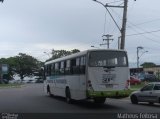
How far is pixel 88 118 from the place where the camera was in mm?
18562

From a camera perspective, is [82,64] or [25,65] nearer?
[82,64]

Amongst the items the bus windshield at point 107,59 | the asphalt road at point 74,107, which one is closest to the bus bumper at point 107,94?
the asphalt road at point 74,107

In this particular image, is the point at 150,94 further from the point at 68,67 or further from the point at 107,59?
the point at 68,67

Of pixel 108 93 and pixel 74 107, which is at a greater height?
pixel 108 93

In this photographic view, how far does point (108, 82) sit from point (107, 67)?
821 mm

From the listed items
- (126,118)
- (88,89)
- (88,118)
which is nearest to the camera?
(126,118)

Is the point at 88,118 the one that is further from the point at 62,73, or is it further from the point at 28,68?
the point at 28,68

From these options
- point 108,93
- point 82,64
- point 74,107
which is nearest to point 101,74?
point 108,93

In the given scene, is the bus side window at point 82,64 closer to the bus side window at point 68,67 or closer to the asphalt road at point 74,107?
the asphalt road at point 74,107

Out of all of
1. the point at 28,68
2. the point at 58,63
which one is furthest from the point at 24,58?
the point at 58,63

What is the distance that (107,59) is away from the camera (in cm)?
2553

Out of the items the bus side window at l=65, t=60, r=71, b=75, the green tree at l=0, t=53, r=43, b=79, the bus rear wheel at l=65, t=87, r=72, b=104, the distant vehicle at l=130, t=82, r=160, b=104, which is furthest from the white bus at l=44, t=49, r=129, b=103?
the green tree at l=0, t=53, r=43, b=79

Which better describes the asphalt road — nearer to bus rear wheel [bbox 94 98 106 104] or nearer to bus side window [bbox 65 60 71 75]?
bus rear wheel [bbox 94 98 106 104]

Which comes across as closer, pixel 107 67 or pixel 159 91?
pixel 107 67
